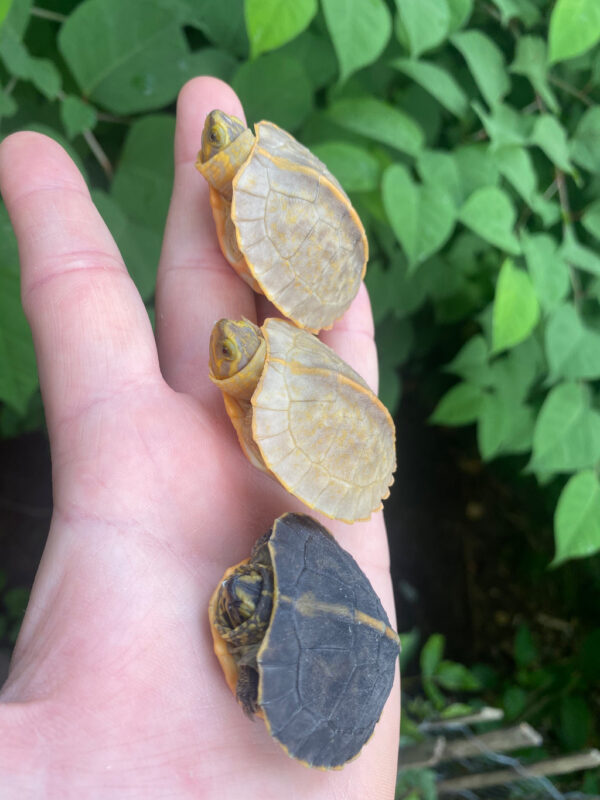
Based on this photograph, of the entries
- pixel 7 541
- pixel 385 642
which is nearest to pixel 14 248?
pixel 385 642

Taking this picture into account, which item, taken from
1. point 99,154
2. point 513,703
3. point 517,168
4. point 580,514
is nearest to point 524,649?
point 513,703


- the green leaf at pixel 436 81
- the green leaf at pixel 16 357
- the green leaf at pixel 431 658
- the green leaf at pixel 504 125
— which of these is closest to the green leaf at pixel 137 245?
the green leaf at pixel 16 357

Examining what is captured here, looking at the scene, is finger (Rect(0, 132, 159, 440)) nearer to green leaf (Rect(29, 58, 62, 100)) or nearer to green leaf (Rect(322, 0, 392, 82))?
green leaf (Rect(29, 58, 62, 100))

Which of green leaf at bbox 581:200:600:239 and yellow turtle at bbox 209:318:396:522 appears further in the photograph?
green leaf at bbox 581:200:600:239

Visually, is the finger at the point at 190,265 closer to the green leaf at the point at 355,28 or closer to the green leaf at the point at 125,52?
the green leaf at the point at 125,52

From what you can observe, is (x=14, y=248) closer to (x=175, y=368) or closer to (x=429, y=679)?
(x=175, y=368)

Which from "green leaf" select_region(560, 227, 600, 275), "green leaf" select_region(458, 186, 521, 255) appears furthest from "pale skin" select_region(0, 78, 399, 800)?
"green leaf" select_region(560, 227, 600, 275)
